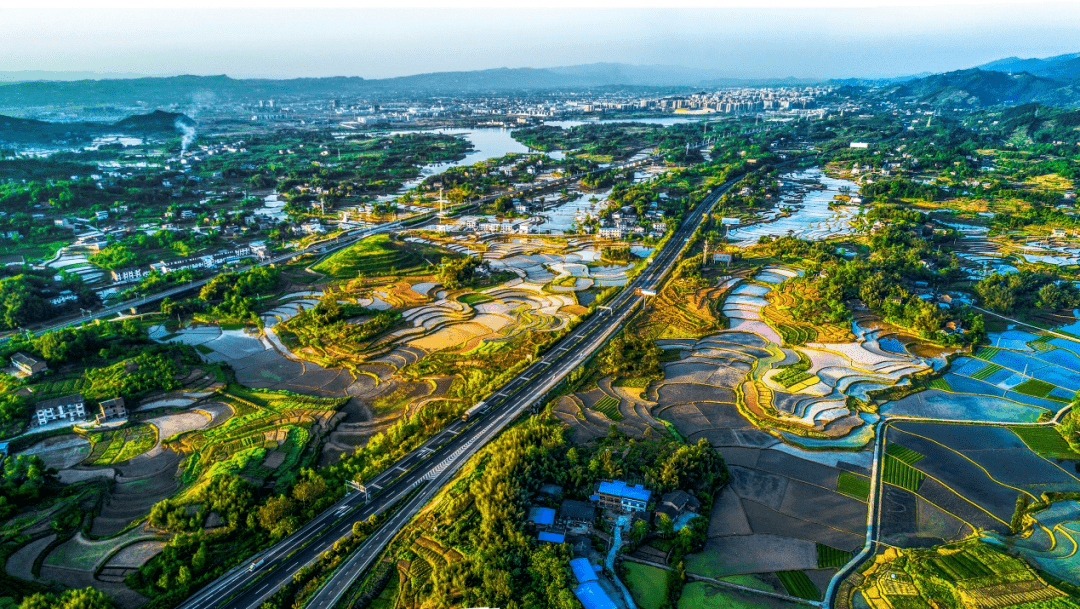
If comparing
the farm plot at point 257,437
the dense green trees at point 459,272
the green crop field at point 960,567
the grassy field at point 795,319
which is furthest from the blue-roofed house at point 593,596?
the dense green trees at point 459,272

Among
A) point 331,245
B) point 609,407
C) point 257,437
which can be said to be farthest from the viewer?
point 331,245

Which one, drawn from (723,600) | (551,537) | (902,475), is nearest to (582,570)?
(551,537)

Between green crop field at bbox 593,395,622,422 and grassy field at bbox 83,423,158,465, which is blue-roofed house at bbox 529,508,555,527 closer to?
green crop field at bbox 593,395,622,422

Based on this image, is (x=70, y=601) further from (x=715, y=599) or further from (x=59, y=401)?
(x=715, y=599)

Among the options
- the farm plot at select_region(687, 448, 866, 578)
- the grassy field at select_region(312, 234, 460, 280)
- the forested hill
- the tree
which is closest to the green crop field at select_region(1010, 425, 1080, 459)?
the farm plot at select_region(687, 448, 866, 578)

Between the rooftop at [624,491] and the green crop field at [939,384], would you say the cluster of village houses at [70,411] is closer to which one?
the rooftop at [624,491]
